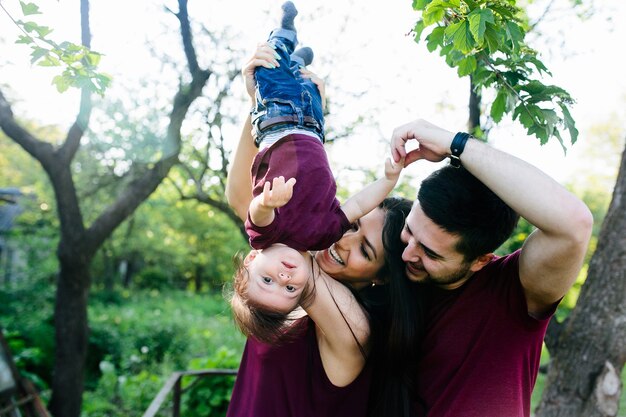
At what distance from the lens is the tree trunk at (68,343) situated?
564 cm

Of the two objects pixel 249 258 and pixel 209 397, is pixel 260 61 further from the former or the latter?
pixel 209 397

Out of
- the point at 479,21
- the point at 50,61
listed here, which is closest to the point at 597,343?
the point at 479,21

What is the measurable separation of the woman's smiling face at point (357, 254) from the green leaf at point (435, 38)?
730 mm

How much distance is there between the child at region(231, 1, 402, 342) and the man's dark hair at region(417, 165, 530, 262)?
240mm

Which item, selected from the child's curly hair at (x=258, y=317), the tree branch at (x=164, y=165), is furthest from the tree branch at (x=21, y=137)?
the child's curly hair at (x=258, y=317)

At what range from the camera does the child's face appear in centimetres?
206

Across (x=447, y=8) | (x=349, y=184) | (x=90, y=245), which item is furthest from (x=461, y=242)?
(x=90, y=245)

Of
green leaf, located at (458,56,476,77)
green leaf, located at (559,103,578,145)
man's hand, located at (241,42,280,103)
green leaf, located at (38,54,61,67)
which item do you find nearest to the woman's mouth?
man's hand, located at (241,42,280,103)

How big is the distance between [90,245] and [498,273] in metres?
4.39

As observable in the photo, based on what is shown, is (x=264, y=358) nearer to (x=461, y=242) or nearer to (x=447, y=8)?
(x=461, y=242)

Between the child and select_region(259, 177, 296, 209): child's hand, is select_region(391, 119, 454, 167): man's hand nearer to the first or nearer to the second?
the child

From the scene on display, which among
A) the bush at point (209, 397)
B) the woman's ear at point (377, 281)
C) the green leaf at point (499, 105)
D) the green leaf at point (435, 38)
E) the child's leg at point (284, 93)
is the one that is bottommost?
the bush at point (209, 397)

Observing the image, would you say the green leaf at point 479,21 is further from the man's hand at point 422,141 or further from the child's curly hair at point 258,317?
the child's curly hair at point 258,317

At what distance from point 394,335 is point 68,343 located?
15.1ft
